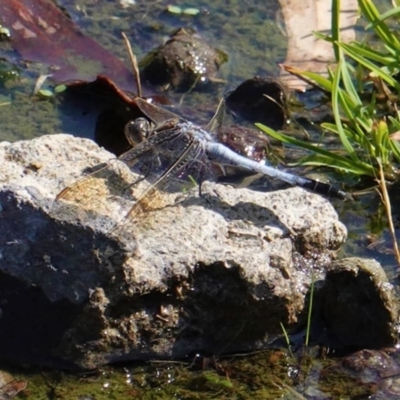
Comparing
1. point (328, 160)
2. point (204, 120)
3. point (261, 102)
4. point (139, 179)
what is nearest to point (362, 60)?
point (328, 160)

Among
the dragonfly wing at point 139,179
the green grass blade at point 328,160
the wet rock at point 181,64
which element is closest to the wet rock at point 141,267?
the dragonfly wing at point 139,179

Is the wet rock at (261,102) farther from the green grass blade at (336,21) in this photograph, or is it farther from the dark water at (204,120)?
the green grass blade at (336,21)

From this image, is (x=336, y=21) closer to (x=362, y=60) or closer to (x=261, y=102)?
(x=362, y=60)

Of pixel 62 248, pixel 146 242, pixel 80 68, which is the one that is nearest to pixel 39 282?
pixel 62 248

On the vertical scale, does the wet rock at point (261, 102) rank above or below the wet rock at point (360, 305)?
above

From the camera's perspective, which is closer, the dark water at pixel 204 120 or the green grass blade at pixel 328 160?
the dark water at pixel 204 120
